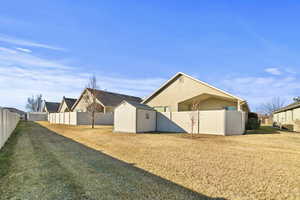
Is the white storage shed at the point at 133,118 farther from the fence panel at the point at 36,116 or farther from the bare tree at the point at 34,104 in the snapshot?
the bare tree at the point at 34,104

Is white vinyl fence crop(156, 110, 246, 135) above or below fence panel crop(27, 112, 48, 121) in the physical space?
above

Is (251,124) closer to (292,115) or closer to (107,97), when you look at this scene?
(292,115)

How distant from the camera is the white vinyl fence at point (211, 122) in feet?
51.4

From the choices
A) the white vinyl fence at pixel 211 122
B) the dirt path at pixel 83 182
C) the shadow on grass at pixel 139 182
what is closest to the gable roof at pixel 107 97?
the white vinyl fence at pixel 211 122

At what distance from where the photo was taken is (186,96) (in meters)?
20.9

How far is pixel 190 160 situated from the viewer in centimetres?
685

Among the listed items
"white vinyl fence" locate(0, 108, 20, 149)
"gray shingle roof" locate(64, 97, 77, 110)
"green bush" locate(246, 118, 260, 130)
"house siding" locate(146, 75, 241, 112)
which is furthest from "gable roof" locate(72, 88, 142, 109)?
"green bush" locate(246, 118, 260, 130)

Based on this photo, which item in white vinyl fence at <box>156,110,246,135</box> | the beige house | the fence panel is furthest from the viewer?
the fence panel

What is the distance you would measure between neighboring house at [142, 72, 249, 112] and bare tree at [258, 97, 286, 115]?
2090 inches

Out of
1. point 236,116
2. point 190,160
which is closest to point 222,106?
point 236,116

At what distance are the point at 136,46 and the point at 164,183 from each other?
15.1 metres

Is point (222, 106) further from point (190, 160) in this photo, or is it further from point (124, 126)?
point (190, 160)

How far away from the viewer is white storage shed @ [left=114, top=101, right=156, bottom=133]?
17.2 meters

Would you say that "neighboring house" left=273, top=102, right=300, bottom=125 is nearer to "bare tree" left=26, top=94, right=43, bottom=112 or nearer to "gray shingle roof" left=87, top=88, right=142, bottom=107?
"gray shingle roof" left=87, top=88, right=142, bottom=107
